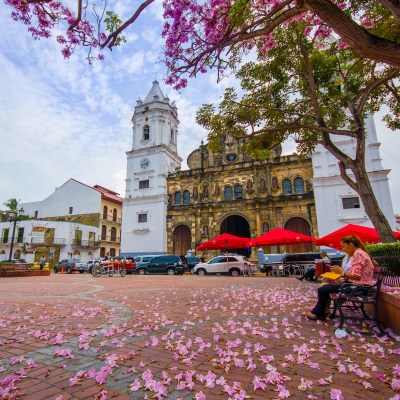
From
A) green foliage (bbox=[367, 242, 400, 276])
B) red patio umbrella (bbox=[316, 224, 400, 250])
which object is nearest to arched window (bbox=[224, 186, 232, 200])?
red patio umbrella (bbox=[316, 224, 400, 250])

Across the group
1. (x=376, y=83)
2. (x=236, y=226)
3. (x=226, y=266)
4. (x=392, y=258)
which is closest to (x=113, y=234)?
(x=236, y=226)

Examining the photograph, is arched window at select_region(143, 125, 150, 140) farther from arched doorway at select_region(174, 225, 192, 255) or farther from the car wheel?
the car wheel

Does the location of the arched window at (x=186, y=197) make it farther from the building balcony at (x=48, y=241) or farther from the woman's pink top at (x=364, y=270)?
the woman's pink top at (x=364, y=270)

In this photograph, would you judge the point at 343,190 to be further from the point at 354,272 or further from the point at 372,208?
the point at 354,272

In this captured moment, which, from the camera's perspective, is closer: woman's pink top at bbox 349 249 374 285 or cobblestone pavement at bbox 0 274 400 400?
cobblestone pavement at bbox 0 274 400 400

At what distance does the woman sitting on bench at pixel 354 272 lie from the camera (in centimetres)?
464

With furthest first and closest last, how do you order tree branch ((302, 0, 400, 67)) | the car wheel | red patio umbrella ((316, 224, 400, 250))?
the car wheel
red patio umbrella ((316, 224, 400, 250))
tree branch ((302, 0, 400, 67))

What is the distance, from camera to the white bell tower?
32.8 meters

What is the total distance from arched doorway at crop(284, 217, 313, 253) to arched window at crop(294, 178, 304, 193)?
2932 mm

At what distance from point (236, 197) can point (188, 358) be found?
92.6 ft

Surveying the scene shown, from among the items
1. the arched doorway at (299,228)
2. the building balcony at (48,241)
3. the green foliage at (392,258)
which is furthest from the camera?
the building balcony at (48,241)

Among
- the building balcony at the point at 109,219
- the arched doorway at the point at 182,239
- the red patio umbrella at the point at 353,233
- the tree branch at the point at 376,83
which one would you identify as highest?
the building balcony at the point at 109,219

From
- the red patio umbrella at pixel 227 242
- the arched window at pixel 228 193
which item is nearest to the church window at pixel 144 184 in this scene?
the arched window at pixel 228 193

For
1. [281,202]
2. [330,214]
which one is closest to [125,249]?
[281,202]
